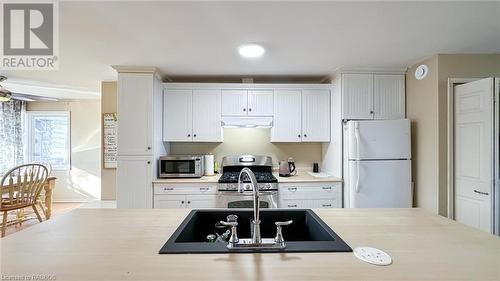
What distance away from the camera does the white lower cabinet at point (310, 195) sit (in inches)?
119

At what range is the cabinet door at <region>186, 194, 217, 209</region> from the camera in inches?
118

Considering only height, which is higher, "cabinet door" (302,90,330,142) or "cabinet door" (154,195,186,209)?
"cabinet door" (302,90,330,142)

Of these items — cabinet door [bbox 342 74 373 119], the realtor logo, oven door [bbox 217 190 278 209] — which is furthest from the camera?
cabinet door [bbox 342 74 373 119]

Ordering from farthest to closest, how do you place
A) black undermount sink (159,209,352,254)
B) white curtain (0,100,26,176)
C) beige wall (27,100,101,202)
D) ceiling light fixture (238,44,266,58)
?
beige wall (27,100,101,202) < white curtain (0,100,26,176) < ceiling light fixture (238,44,266,58) < black undermount sink (159,209,352,254)

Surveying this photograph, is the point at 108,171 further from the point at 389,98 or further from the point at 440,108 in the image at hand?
the point at 440,108

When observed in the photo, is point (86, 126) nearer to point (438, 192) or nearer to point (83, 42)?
point (83, 42)

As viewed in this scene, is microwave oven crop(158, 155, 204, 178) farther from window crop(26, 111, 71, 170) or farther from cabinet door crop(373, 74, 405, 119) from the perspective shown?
window crop(26, 111, 71, 170)

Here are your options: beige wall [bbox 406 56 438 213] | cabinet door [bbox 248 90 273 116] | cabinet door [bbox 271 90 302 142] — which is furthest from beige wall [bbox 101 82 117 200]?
beige wall [bbox 406 56 438 213]

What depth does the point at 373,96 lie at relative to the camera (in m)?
3.13

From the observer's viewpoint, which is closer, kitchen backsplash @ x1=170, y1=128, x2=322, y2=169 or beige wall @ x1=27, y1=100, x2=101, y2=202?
kitchen backsplash @ x1=170, y1=128, x2=322, y2=169

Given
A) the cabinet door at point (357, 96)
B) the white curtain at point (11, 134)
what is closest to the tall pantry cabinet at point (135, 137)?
the cabinet door at point (357, 96)

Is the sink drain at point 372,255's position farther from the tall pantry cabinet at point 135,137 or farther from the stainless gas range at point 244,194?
the tall pantry cabinet at point 135,137

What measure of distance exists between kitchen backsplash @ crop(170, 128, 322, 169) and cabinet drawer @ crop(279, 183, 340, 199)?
673 mm

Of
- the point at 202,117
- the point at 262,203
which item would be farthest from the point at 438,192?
the point at 202,117
